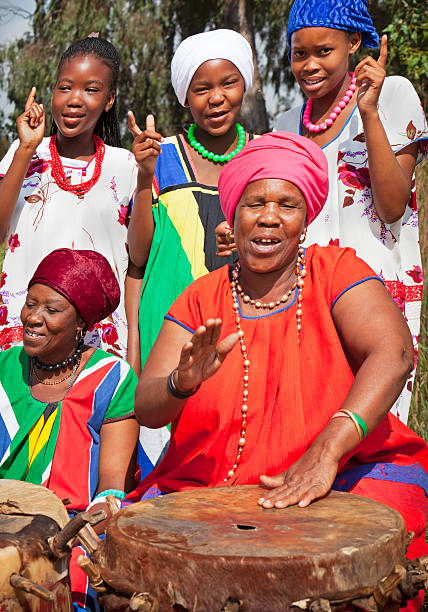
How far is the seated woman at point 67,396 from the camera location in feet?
10.3

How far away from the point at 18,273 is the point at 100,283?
0.60 meters

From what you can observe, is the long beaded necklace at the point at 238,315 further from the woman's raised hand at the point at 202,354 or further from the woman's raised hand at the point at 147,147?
the woman's raised hand at the point at 147,147

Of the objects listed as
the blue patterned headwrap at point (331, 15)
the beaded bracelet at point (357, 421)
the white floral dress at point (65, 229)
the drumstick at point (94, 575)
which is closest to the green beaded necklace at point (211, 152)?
the white floral dress at point (65, 229)

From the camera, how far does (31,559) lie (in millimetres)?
2133

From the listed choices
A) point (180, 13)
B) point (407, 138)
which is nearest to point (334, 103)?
point (407, 138)

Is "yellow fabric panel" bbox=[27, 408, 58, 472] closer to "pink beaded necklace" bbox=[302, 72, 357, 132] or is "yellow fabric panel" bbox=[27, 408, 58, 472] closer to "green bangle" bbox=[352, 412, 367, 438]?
"green bangle" bbox=[352, 412, 367, 438]

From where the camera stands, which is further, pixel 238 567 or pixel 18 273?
pixel 18 273

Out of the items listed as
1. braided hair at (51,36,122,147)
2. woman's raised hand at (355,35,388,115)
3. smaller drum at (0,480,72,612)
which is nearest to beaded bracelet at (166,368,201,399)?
smaller drum at (0,480,72,612)

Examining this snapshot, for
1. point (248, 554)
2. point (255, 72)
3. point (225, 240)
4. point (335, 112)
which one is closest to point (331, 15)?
point (335, 112)

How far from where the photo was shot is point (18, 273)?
12.7 ft

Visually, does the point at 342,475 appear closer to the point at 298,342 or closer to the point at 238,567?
the point at 298,342

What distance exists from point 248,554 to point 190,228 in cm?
208

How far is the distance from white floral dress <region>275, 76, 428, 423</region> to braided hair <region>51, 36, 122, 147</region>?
3.64ft

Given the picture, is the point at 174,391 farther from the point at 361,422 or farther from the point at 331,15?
the point at 331,15
